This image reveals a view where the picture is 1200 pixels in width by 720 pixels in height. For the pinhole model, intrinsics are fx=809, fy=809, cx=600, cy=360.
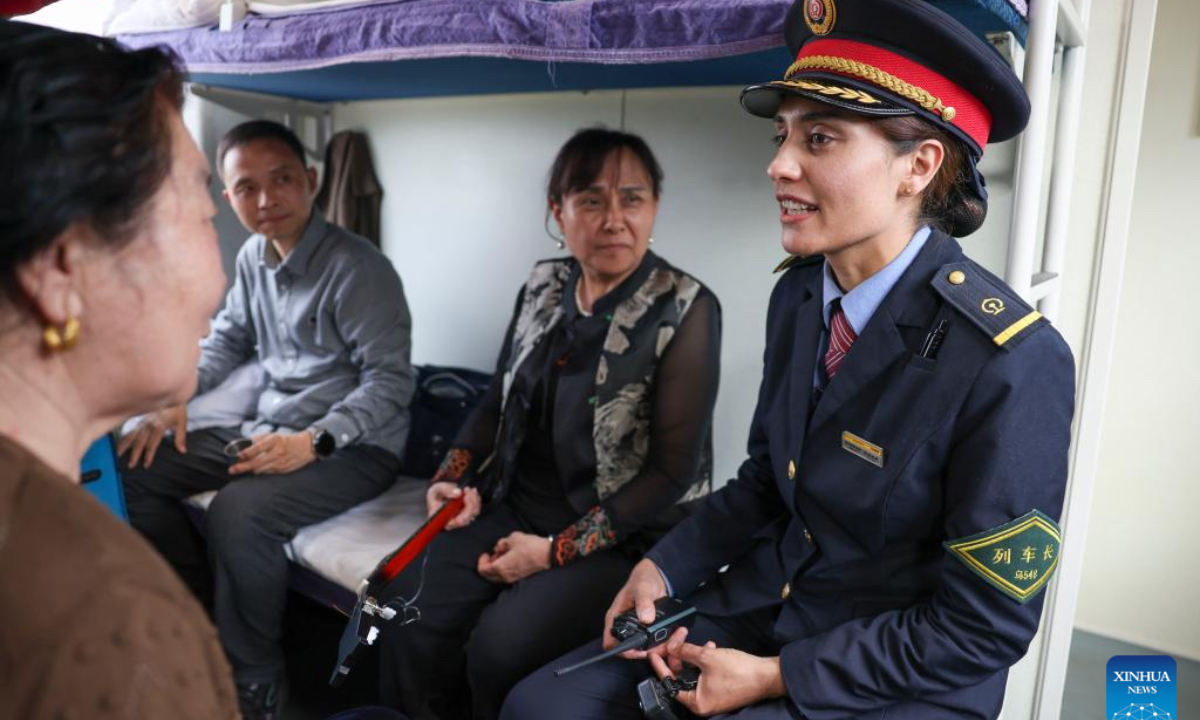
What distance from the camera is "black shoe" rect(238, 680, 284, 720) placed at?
1.80 m

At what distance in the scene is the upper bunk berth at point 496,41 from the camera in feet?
4.37

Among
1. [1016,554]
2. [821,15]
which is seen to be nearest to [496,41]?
[821,15]

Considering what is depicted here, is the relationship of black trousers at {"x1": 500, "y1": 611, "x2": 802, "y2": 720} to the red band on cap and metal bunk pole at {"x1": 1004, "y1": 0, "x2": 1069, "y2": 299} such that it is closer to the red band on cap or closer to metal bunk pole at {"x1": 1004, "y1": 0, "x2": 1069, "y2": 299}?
metal bunk pole at {"x1": 1004, "y1": 0, "x2": 1069, "y2": 299}

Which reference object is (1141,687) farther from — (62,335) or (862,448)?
(62,335)

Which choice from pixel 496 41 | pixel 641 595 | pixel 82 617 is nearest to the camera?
pixel 82 617

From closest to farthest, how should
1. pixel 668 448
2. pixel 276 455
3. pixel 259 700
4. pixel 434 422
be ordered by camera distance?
pixel 668 448 < pixel 259 700 < pixel 276 455 < pixel 434 422

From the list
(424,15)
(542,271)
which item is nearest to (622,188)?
(542,271)

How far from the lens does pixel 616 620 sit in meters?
1.24

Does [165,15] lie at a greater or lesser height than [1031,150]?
greater

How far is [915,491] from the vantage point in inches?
41.0

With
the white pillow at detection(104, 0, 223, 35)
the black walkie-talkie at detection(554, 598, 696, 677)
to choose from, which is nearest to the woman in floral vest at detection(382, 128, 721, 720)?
the black walkie-talkie at detection(554, 598, 696, 677)

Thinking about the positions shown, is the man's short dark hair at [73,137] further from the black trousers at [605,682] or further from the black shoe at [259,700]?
the black shoe at [259,700]

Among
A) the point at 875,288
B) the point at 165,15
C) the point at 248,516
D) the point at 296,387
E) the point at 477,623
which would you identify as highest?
the point at 165,15

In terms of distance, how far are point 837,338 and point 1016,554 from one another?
1.24ft
